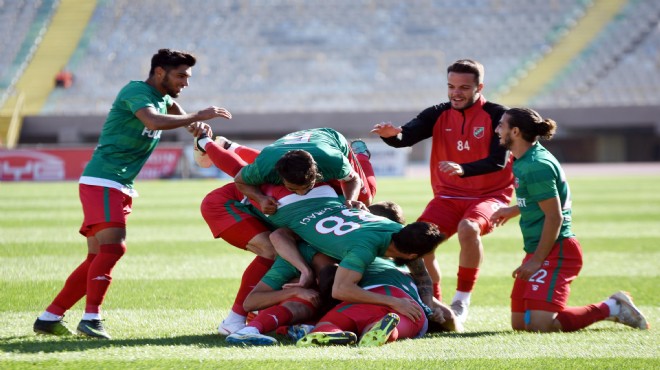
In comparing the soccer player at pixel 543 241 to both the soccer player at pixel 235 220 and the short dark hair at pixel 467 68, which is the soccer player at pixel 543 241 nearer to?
the short dark hair at pixel 467 68

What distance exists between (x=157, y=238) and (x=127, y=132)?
624 cm

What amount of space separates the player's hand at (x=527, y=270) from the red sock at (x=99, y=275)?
9.02 feet

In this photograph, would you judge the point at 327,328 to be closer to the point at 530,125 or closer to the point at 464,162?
the point at 530,125

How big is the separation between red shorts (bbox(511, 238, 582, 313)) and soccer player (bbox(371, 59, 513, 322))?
0.64m

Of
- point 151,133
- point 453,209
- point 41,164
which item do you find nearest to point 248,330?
point 151,133

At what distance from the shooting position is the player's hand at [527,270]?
19.6 ft

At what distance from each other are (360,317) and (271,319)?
0.58m

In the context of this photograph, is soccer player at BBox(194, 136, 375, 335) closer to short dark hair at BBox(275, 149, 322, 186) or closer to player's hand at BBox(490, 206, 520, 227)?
short dark hair at BBox(275, 149, 322, 186)

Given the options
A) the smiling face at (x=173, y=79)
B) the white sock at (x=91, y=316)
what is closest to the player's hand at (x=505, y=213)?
the smiling face at (x=173, y=79)

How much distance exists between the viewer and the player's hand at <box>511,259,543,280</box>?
5.97 meters

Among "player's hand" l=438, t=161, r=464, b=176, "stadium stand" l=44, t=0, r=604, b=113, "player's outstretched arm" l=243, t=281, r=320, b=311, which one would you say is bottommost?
"player's outstretched arm" l=243, t=281, r=320, b=311

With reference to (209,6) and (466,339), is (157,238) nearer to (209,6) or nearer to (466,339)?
(466,339)

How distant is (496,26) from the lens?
40.9 m

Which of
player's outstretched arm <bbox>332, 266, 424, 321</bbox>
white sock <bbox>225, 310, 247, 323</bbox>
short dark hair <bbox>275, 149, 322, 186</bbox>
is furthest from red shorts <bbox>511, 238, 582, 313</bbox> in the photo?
white sock <bbox>225, 310, 247, 323</bbox>
